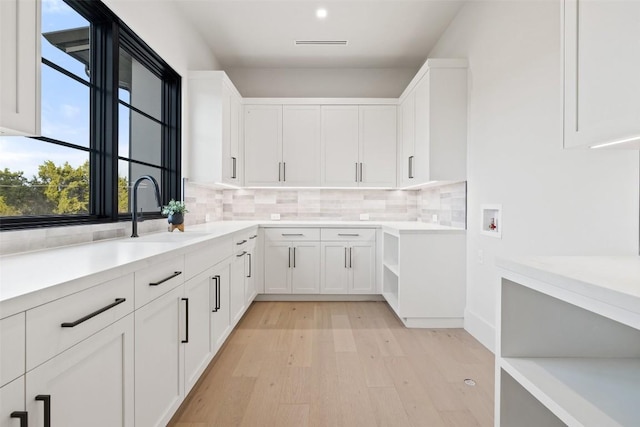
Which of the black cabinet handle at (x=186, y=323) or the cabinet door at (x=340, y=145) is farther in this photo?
the cabinet door at (x=340, y=145)

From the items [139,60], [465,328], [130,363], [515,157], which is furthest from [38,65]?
[465,328]

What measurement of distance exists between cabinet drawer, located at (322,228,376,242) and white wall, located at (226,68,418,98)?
1.81 meters

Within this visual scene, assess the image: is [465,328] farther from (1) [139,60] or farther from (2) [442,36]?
(1) [139,60]

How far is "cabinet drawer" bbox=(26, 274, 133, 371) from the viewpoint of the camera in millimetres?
816

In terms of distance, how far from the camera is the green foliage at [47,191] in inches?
59.8

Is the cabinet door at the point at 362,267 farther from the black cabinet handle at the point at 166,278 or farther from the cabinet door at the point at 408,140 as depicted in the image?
the black cabinet handle at the point at 166,278

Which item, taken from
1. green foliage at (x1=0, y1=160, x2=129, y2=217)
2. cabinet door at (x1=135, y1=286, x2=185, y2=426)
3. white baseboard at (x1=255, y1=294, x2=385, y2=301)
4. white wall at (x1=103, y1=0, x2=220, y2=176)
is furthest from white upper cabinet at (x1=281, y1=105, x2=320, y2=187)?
cabinet door at (x1=135, y1=286, x2=185, y2=426)

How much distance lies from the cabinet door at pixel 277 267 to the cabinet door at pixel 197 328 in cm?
166

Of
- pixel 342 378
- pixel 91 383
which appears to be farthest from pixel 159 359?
pixel 342 378

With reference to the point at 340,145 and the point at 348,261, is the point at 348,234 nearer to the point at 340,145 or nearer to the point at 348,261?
the point at 348,261

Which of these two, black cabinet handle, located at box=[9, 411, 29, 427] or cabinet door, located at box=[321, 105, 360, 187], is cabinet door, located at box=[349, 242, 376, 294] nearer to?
cabinet door, located at box=[321, 105, 360, 187]

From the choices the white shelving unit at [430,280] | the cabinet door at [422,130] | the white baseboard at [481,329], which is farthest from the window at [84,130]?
the white baseboard at [481,329]

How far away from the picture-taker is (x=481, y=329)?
2.75 metres

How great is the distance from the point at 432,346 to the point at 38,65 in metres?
2.85
